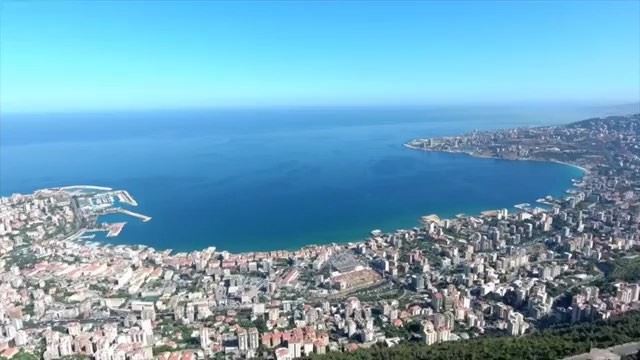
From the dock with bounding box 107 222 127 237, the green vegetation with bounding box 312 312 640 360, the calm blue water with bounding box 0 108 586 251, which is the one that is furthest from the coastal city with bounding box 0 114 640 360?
the calm blue water with bounding box 0 108 586 251

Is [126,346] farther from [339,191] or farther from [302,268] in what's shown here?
[339,191]

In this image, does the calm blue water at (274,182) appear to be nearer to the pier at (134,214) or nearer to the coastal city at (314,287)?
the pier at (134,214)

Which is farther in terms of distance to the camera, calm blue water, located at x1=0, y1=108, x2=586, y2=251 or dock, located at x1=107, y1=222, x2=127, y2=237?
calm blue water, located at x1=0, y1=108, x2=586, y2=251

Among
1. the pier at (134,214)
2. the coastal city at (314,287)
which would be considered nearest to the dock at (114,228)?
the coastal city at (314,287)

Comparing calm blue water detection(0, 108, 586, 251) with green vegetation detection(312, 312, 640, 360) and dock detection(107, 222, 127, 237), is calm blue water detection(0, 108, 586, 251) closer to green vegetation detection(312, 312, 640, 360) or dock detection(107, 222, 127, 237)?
dock detection(107, 222, 127, 237)

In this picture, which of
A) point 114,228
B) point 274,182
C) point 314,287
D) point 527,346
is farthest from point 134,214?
point 527,346

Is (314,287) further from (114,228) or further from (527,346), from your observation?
(114,228)

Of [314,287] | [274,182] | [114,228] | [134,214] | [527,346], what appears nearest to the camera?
[527,346]
